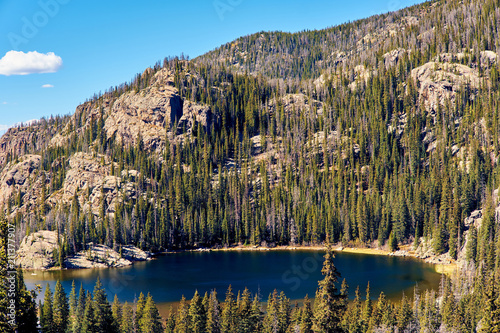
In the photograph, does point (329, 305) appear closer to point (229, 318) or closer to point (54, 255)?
point (229, 318)

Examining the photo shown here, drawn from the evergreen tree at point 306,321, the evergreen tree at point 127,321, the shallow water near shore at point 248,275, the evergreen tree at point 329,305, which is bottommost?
the shallow water near shore at point 248,275

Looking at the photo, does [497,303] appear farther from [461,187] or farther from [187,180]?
[187,180]

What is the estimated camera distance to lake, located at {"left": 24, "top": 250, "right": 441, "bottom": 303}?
100 metres

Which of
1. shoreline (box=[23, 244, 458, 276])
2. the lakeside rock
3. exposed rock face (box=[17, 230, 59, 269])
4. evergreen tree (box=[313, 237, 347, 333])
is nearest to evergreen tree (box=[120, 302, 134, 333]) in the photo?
evergreen tree (box=[313, 237, 347, 333])

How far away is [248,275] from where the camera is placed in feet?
383

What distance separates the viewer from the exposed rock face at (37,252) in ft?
444

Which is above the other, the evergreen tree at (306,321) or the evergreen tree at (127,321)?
the evergreen tree at (306,321)

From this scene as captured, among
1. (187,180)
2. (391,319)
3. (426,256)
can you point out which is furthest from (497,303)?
(187,180)

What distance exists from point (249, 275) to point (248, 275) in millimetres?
266

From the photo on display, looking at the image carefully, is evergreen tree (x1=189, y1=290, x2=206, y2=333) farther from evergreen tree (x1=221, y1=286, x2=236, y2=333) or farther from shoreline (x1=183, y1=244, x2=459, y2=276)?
shoreline (x1=183, y1=244, x2=459, y2=276)

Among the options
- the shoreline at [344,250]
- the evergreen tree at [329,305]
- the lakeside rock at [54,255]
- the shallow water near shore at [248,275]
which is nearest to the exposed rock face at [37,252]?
the lakeside rock at [54,255]

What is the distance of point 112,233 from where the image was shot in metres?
157

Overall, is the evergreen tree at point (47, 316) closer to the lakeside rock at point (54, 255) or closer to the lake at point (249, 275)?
the lake at point (249, 275)

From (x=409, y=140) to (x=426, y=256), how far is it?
249ft
